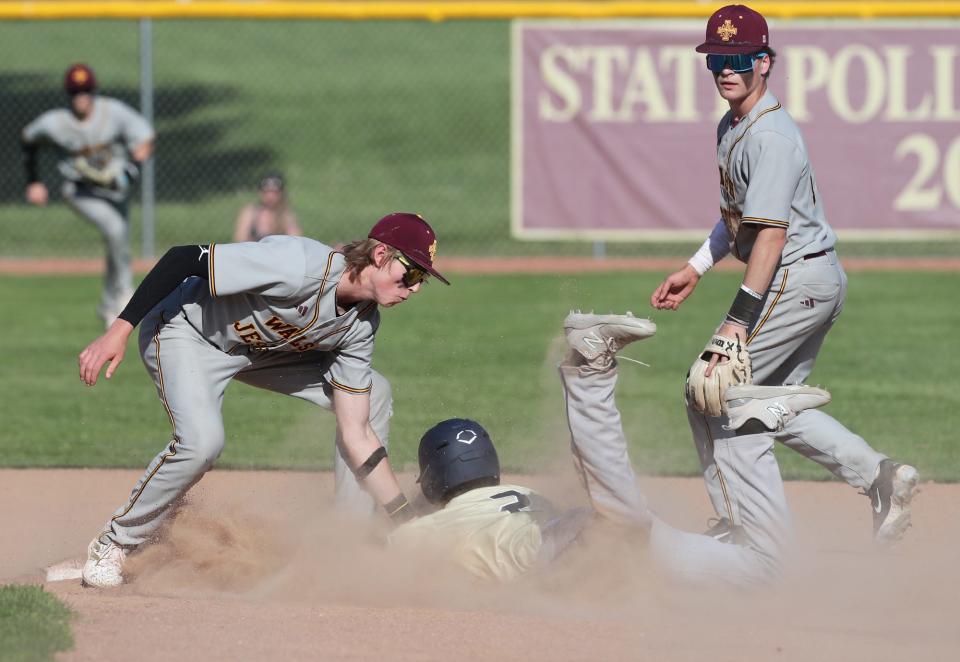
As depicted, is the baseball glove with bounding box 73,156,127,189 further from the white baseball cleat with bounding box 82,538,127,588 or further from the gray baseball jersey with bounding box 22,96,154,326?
the white baseball cleat with bounding box 82,538,127,588

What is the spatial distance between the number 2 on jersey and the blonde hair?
0.95 m

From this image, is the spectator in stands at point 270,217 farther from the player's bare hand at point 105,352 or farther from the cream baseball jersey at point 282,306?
the player's bare hand at point 105,352

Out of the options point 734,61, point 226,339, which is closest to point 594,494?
point 226,339

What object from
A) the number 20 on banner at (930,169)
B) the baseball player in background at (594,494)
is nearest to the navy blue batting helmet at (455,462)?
the baseball player in background at (594,494)

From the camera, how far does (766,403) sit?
511cm

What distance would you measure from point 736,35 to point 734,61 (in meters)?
0.10

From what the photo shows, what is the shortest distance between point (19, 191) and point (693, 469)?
15116mm

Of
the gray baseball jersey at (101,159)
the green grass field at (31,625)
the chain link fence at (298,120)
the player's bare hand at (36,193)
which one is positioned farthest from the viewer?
the chain link fence at (298,120)

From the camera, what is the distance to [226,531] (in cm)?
560

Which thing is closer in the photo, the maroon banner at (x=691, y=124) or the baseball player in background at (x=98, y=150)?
the baseball player in background at (x=98, y=150)

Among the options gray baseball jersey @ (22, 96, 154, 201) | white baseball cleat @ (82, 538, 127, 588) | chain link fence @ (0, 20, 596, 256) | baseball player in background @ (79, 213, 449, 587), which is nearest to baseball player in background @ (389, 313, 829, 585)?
baseball player in background @ (79, 213, 449, 587)

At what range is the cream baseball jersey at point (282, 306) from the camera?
5.11m

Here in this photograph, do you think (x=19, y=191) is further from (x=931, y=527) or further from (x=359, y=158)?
(x=931, y=527)

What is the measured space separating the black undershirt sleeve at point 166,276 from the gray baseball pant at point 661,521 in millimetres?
Answer: 1378
